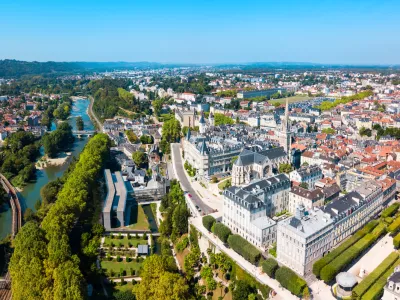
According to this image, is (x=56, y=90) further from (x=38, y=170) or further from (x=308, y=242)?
(x=308, y=242)

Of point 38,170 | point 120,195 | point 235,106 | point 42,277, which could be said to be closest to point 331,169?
point 120,195

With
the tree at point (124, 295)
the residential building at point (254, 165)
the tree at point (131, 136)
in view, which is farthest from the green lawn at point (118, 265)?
the tree at point (131, 136)

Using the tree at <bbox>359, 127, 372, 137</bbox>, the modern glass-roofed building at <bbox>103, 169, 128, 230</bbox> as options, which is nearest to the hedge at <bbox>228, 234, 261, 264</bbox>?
the modern glass-roofed building at <bbox>103, 169, 128, 230</bbox>

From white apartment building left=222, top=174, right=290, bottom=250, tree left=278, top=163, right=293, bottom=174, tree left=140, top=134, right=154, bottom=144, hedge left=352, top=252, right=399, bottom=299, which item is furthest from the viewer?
tree left=140, top=134, right=154, bottom=144

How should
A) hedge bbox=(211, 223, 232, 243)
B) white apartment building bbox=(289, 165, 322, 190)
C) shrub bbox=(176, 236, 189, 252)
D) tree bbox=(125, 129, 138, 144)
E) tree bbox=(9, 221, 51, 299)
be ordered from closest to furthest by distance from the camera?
tree bbox=(9, 221, 51, 299), hedge bbox=(211, 223, 232, 243), shrub bbox=(176, 236, 189, 252), white apartment building bbox=(289, 165, 322, 190), tree bbox=(125, 129, 138, 144)

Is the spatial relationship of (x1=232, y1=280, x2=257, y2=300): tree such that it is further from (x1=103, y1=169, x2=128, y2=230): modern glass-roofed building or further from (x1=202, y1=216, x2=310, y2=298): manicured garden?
(x1=103, y1=169, x2=128, y2=230): modern glass-roofed building

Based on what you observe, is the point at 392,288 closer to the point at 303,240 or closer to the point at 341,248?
the point at 341,248

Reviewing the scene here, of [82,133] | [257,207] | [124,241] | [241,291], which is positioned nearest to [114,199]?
[124,241]
